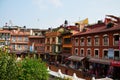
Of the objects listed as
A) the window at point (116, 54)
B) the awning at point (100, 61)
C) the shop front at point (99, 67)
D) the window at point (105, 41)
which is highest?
the window at point (105, 41)

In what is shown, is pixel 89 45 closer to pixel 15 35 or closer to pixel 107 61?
pixel 107 61

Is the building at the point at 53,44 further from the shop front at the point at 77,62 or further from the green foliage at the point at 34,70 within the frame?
the green foliage at the point at 34,70

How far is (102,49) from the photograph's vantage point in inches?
1528

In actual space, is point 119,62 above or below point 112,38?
below

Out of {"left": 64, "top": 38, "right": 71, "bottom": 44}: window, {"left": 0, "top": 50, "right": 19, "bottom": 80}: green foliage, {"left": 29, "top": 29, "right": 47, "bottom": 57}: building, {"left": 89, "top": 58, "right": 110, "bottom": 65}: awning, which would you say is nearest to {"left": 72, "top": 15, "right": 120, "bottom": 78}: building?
{"left": 89, "top": 58, "right": 110, "bottom": 65}: awning

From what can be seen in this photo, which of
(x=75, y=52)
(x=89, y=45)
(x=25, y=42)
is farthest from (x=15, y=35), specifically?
(x=89, y=45)

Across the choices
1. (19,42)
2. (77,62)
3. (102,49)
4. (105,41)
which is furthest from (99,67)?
(19,42)

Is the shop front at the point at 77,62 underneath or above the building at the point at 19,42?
underneath

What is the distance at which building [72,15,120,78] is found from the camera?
35.2 metres

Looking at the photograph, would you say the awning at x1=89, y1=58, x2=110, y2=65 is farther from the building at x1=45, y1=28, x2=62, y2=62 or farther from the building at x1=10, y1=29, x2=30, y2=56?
the building at x1=10, y1=29, x2=30, y2=56

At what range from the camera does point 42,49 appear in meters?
70.5

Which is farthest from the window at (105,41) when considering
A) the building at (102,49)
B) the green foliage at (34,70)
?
the green foliage at (34,70)

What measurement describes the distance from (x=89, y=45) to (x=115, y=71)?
9.42 m

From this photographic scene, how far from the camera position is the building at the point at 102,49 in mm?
35197
